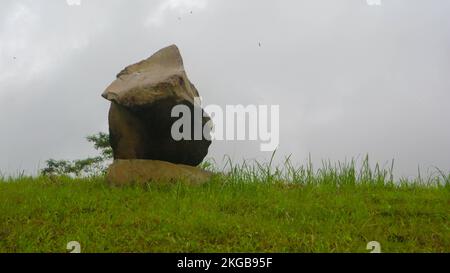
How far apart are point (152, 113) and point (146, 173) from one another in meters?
0.94

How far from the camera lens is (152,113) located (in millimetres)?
8031

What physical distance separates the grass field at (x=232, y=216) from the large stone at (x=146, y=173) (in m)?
0.15

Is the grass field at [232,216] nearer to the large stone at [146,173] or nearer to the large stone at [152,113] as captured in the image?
the large stone at [146,173]

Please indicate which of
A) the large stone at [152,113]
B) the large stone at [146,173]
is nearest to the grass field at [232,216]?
the large stone at [146,173]

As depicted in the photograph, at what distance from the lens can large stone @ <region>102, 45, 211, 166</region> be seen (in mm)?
7781

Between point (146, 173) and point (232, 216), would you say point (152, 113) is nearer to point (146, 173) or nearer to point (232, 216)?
point (146, 173)

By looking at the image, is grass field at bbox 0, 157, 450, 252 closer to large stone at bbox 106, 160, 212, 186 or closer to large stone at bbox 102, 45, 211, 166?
large stone at bbox 106, 160, 212, 186

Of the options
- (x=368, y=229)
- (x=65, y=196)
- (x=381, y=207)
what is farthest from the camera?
(x=65, y=196)

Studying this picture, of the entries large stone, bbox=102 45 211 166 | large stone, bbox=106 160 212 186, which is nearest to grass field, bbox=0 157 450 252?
large stone, bbox=106 160 212 186
